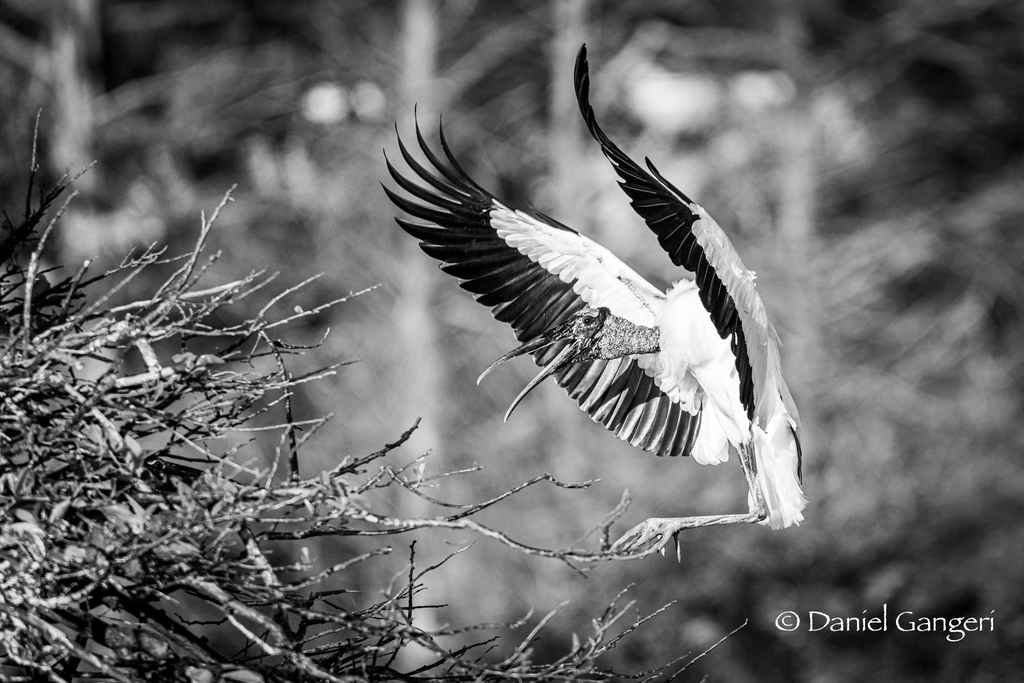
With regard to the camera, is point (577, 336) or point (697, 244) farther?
point (577, 336)

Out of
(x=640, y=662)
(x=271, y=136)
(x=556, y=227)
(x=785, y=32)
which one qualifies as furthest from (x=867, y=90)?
(x=556, y=227)

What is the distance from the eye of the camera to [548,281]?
6691 mm

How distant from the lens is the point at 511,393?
20.6m

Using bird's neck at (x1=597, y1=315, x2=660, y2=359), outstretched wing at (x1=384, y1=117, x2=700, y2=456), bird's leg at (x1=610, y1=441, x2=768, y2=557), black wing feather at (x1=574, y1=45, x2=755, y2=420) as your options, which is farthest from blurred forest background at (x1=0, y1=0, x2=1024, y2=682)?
black wing feather at (x1=574, y1=45, x2=755, y2=420)

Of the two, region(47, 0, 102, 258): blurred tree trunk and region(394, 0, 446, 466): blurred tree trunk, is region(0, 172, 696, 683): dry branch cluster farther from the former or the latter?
region(394, 0, 446, 466): blurred tree trunk

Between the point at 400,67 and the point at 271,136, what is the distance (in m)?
2.72

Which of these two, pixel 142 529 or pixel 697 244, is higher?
pixel 697 244

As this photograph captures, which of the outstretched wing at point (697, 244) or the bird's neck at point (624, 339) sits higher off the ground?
the outstretched wing at point (697, 244)

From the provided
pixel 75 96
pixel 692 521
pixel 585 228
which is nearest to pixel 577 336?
pixel 692 521

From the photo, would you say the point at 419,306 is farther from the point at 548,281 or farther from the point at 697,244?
the point at 697,244

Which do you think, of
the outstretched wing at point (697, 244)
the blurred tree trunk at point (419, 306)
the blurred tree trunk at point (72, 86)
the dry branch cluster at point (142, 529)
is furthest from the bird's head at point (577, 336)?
the blurred tree trunk at point (72, 86)

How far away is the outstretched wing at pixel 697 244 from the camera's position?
532 cm

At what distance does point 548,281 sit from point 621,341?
51 centimetres

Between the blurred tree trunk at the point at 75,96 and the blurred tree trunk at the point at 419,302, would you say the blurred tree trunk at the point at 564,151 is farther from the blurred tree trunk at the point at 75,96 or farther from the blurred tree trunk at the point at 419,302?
the blurred tree trunk at the point at 75,96
